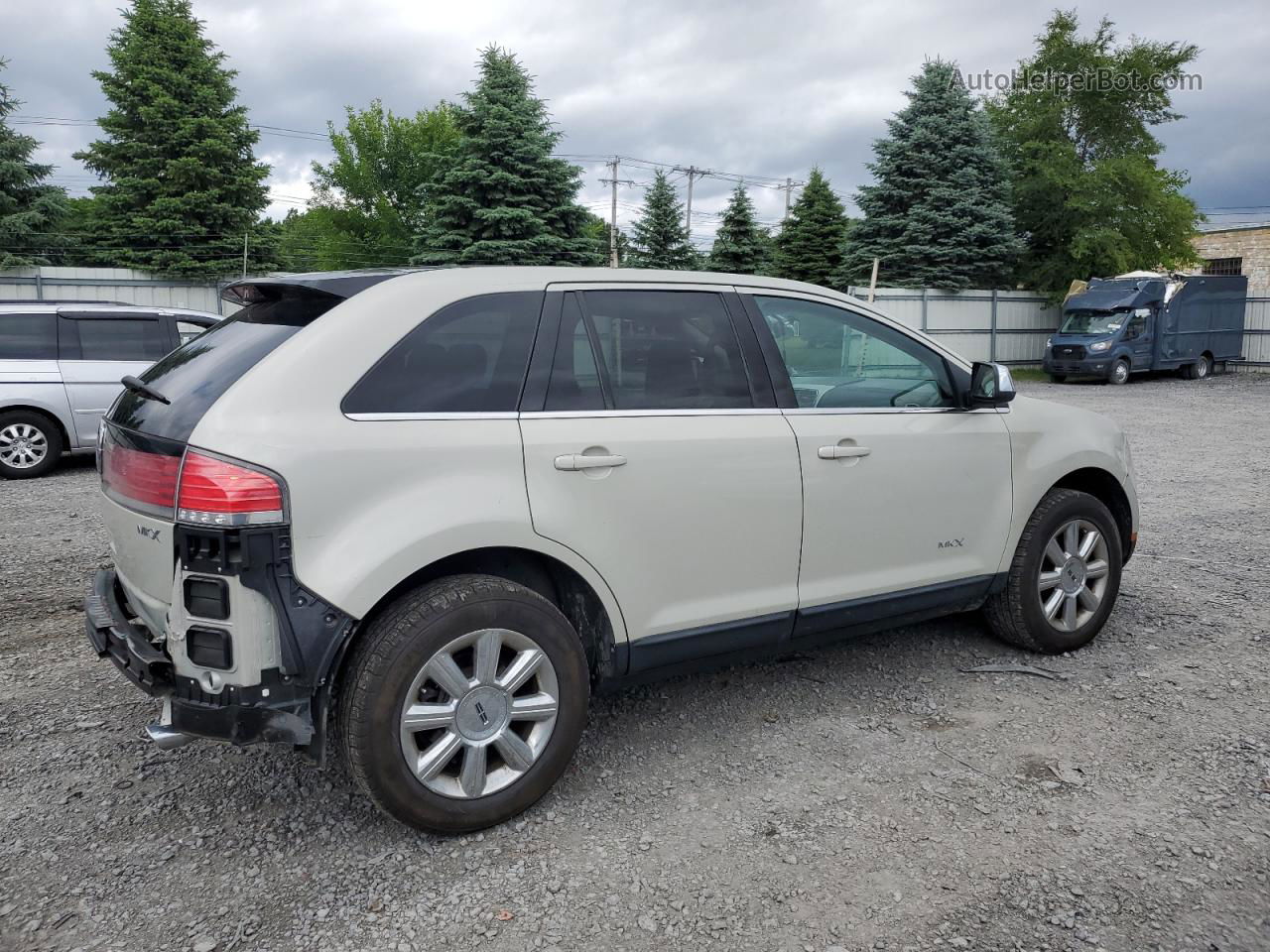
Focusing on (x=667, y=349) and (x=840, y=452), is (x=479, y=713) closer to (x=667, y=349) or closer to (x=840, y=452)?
(x=667, y=349)

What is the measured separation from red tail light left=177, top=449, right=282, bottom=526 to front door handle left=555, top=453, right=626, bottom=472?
864 mm

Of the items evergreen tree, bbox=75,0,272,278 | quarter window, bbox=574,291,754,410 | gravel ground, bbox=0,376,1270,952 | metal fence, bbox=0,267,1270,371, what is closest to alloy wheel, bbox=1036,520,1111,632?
gravel ground, bbox=0,376,1270,952

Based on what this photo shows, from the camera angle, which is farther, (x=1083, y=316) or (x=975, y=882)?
(x=1083, y=316)

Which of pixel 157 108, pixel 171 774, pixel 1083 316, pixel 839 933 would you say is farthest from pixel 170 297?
pixel 839 933

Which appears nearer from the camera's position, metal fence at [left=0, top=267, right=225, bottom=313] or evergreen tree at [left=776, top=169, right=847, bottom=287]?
metal fence at [left=0, top=267, right=225, bottom=313]

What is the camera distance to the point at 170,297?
1032 inches

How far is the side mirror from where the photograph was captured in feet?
13.1

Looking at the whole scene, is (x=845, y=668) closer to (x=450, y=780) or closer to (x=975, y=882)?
(x=975, y=882)

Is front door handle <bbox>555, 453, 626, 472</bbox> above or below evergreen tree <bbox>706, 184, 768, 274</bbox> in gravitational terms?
below

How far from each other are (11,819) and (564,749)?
1.79m

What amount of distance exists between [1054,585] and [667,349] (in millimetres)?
2313

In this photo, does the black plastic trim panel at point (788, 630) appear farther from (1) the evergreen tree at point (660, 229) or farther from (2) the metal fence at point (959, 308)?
(1) the evergreen tree at point (660, 229)

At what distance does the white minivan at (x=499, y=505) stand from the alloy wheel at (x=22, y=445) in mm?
7538

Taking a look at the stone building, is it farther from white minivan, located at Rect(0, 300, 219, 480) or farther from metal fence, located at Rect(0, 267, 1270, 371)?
white minivan, located at Rect(0, 300, 219, 480)
